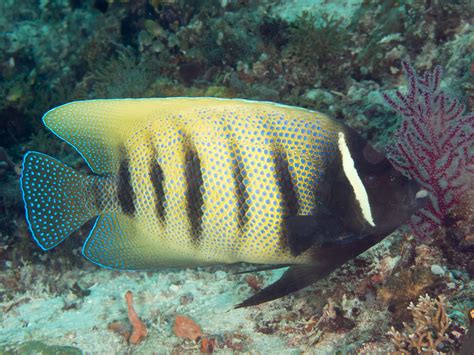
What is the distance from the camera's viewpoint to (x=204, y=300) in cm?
387

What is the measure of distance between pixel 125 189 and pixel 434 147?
223 centimetres

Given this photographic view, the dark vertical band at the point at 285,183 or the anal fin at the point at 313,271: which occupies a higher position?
the dark vertical band at the point at 285,183

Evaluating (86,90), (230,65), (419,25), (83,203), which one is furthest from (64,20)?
(83,203)

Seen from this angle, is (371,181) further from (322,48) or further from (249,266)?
(322,48)

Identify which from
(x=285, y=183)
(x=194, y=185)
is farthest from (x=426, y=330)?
(x=194, y=185)

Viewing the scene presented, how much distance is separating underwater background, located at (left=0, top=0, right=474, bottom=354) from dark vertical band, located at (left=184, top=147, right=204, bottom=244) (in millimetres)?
1379

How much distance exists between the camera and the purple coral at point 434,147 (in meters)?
2.97

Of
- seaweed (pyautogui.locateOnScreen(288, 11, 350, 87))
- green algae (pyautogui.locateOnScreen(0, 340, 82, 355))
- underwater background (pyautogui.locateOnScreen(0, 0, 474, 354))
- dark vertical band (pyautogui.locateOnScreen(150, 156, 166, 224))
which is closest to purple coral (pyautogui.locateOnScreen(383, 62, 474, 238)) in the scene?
underwater background (pyautogui.locateOnScreen(0, 0, 474, 354))

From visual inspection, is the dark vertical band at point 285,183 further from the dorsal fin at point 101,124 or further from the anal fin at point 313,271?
the dorsal fin at point 101,124

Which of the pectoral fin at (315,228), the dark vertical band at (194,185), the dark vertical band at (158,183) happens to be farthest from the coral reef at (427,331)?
the dark vertical band at (158,183)

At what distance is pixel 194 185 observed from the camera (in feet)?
7.16

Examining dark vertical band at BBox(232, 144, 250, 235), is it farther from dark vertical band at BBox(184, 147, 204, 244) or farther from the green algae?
the green algae

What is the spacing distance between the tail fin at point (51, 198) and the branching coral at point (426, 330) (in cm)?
199

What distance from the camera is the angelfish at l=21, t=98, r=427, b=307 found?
2070 mm
